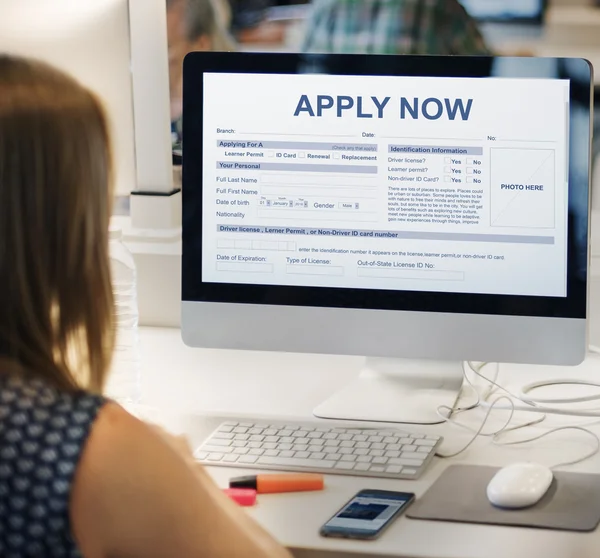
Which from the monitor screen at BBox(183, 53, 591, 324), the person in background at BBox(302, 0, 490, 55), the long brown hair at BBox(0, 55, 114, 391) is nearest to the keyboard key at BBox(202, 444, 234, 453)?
the monitor screen at BBox(183, 53, 591, 324)

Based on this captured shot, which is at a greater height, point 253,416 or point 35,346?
point 35,346

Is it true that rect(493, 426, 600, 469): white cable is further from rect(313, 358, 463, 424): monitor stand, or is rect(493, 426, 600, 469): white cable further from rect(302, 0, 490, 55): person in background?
rect(302, 0, 490, 55): person in background

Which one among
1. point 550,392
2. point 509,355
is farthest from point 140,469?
point 550,392

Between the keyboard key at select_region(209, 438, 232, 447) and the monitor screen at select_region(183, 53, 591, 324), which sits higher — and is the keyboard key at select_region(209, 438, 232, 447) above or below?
below

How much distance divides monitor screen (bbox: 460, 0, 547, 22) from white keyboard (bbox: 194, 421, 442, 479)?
86 cm

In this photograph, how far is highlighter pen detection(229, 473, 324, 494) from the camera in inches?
44.0

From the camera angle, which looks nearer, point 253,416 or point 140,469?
point 140,469

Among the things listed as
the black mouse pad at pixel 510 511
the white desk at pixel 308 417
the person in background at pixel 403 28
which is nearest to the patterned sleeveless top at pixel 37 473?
the white desk at pixel 308 417

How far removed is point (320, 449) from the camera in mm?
1220

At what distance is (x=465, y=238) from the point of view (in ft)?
4.35

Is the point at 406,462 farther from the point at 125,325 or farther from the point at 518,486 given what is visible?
the point at 125,325

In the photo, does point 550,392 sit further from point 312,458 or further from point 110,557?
point 110,557

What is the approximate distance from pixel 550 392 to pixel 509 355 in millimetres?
188

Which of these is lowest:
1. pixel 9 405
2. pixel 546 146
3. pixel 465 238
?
pixel 9 405
